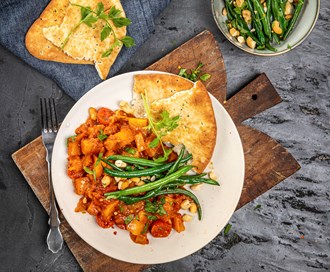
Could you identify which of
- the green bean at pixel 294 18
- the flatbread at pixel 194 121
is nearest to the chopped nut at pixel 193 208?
the flatbread at pixel 194 121

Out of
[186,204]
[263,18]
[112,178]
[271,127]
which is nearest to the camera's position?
[112,178]

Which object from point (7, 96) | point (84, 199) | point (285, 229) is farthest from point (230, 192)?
point (7, 96)

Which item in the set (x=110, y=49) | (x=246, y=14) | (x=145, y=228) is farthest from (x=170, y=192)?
(x=246, y=14)

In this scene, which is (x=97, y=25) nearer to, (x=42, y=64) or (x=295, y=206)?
(x=42, y=64)

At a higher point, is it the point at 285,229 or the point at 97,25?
the point at 97,25

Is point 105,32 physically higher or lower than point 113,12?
lower

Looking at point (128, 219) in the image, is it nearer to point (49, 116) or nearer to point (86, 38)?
point (49, 116)

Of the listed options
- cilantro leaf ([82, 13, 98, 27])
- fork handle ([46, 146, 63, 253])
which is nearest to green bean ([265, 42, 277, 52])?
cilantro leaf ([82, 13, 98, 27])
